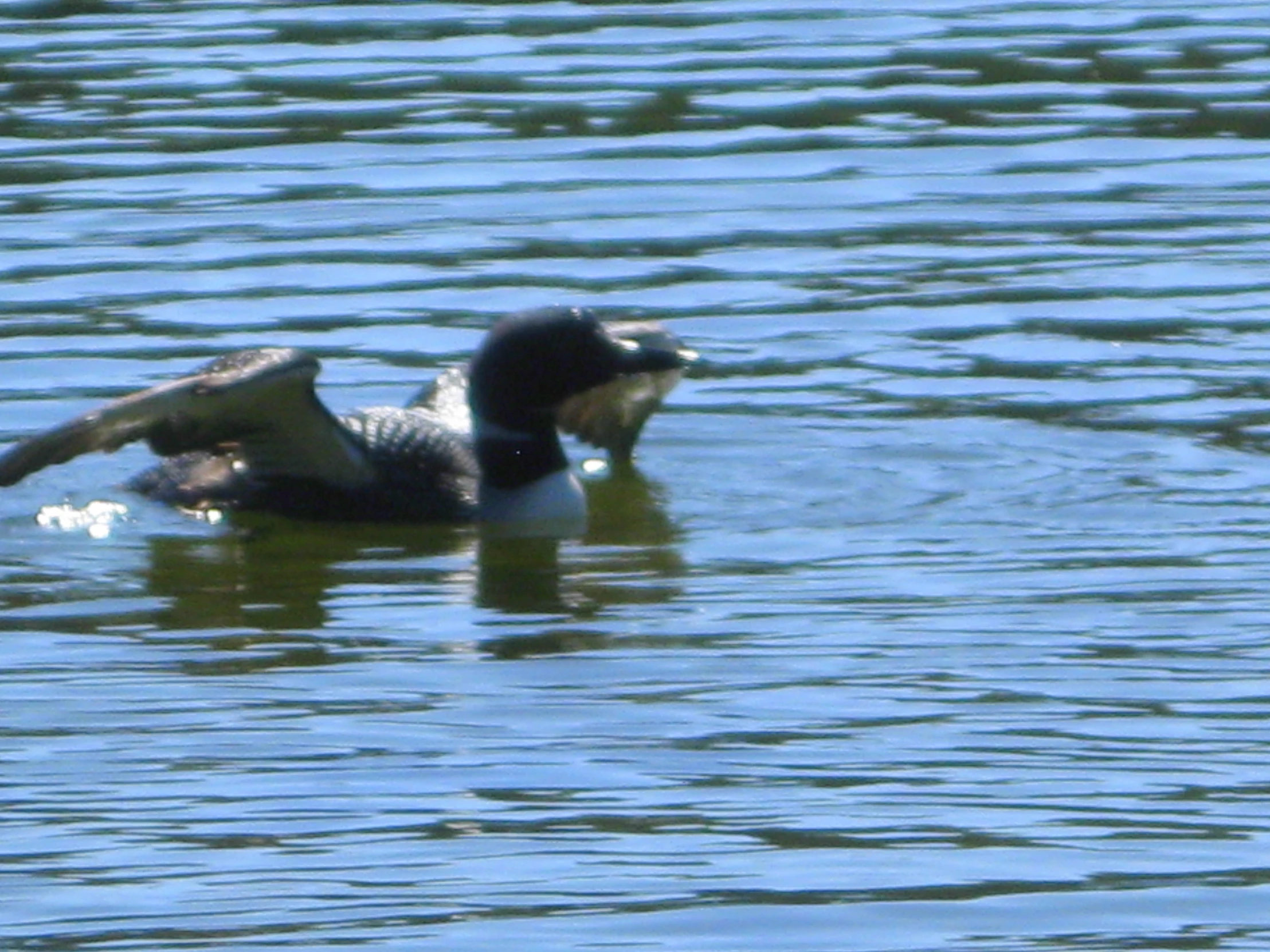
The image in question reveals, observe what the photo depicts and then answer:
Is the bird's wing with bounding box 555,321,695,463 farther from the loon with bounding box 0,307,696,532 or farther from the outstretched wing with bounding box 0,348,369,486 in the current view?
the outstretched wing with bounding box 0,348,369,486

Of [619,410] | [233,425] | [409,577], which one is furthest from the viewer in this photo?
[619,410]

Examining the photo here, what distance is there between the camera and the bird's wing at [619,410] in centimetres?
1196

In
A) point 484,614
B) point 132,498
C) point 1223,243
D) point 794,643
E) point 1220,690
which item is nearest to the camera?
point 1220,690

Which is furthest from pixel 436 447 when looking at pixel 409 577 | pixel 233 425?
pixel 409 577

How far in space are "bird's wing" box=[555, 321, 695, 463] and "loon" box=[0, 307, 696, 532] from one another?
0.22m

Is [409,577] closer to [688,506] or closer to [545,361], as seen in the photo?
[688,506]

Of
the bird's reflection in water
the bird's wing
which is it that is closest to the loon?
the bird's reflection in water

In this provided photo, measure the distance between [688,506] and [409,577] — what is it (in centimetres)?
125

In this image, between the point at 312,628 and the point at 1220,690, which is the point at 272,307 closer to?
the point at 312,628

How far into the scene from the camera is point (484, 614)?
9.70 meters

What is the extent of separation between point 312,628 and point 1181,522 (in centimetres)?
272

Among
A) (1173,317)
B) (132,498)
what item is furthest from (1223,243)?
(132,498)

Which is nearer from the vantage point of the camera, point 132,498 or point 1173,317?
point 132,498

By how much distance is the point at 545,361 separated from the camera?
1144 cm
